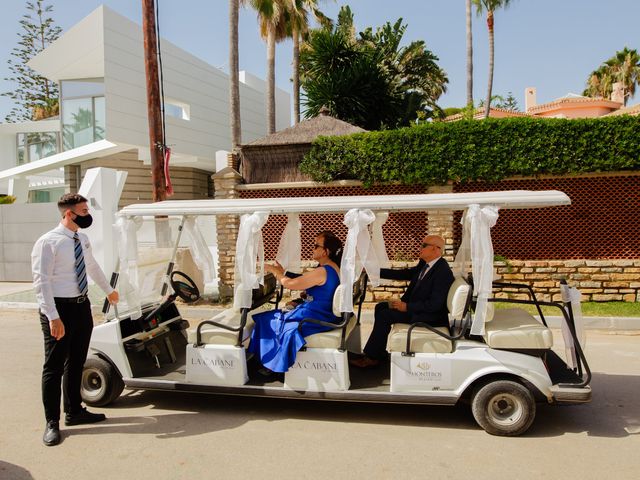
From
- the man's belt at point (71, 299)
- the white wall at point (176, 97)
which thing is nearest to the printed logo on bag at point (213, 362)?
the man's belt at point (71, 299)

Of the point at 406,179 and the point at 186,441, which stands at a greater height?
the point at 406,179

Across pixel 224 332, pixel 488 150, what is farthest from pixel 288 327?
pixel 488 150

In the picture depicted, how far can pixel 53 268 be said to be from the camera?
13.8ft

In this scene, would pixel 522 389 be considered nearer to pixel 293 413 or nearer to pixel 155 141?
pixel 293 413

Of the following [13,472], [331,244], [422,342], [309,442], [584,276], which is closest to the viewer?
[13,472]

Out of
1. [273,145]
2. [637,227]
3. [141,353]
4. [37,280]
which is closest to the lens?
[37,280]

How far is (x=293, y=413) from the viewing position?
188 inches

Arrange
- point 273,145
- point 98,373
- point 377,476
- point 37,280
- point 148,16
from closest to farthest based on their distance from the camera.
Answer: point 377,476 < point 37,280 < point 98,373 < point 148,16 < point 273,145

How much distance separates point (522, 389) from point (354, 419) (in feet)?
4.68

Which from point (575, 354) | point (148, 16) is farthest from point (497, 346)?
point (148, 16)

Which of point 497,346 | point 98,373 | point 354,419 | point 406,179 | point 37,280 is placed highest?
point 406,179

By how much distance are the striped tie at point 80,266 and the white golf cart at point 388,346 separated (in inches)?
18.3

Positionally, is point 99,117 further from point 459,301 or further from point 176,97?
point 459,301

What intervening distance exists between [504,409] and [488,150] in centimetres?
645
